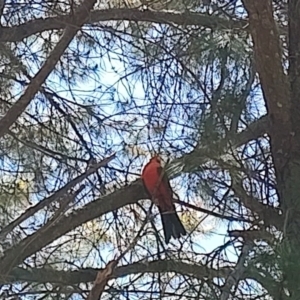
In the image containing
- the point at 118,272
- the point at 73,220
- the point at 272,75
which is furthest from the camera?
the point at 73,220

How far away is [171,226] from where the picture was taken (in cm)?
212

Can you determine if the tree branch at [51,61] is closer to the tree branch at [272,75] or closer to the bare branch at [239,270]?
the tree branch at [272,75]

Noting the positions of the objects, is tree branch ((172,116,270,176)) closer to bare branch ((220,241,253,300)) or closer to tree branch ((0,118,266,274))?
bare branch ((220,241,253,300))

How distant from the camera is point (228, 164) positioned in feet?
5.30

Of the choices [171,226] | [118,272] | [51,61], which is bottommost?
[118,272]

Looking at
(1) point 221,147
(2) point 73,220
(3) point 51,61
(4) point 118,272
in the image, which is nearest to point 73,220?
(2) point 73,220

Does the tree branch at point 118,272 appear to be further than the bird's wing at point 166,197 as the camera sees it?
No

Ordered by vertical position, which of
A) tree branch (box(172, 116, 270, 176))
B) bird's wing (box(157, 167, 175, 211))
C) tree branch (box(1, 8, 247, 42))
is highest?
tree branch (box(1, 8, 247, 42))

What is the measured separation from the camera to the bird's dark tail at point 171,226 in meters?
2.07

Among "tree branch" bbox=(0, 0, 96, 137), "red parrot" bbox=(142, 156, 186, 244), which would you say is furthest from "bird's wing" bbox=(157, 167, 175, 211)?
"tree branch" bbox=(0, 0, 96, 137)

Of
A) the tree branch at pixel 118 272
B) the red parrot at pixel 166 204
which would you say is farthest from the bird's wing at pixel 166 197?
the tree branch at pixel 118 272

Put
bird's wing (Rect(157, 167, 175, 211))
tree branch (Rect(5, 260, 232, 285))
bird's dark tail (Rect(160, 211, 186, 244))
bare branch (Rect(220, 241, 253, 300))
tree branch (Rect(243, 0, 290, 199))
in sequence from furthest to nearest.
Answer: bird's dark tail (Rect(160, 211, 186, 244)) → bird's wing (Rect(157, 167, 175, 211)) → tree branch (Rect(5, 260, 232, 285)) → tree branch (Rect(243, 0, 290, 199)) → bare branch (Rect(220, 241, 253, 300))

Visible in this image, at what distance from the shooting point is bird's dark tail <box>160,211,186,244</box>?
2074mm

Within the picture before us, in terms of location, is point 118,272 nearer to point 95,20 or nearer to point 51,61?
point 51,61
